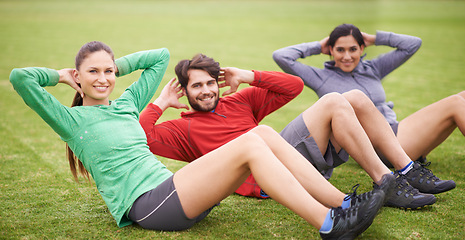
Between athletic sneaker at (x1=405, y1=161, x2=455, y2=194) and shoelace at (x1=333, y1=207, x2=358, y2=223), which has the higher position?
shoelace at (x1=333, y1=207, x2=358, y2=223)

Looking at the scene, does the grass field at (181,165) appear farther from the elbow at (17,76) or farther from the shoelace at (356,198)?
the elbow at (17,76)

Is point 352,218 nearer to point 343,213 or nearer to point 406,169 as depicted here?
point 343,213

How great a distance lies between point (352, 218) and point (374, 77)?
88.6 inches

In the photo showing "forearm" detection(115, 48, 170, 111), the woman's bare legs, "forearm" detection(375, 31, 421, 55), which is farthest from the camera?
"forearm" detection(375, 31, 421, 55)

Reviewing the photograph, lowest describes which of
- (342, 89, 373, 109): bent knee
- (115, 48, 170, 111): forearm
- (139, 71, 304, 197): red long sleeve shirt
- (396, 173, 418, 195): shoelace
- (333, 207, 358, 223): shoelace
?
(396, 173, 418, 195): shoelace

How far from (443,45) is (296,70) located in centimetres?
976

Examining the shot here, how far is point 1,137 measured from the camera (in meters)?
5.31

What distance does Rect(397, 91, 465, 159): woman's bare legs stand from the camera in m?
3.85

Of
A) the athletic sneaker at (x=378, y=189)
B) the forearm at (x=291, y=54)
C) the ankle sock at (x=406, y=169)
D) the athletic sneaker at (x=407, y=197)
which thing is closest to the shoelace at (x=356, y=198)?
the athletic sneaker at (x=378, y=189)

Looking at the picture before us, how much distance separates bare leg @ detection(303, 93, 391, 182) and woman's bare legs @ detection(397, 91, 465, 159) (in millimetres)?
818

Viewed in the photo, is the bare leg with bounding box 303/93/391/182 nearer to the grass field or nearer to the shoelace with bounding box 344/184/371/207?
the grass field

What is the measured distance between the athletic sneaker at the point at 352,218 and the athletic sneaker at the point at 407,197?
2.33 feet

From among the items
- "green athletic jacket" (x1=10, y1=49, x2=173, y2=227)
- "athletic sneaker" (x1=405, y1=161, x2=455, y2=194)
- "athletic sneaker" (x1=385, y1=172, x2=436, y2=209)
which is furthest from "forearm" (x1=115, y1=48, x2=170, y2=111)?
"athletic sneaker" (x1=405, y1=161, x2=455, y2=194)

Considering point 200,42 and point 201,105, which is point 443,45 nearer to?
point 200,42
